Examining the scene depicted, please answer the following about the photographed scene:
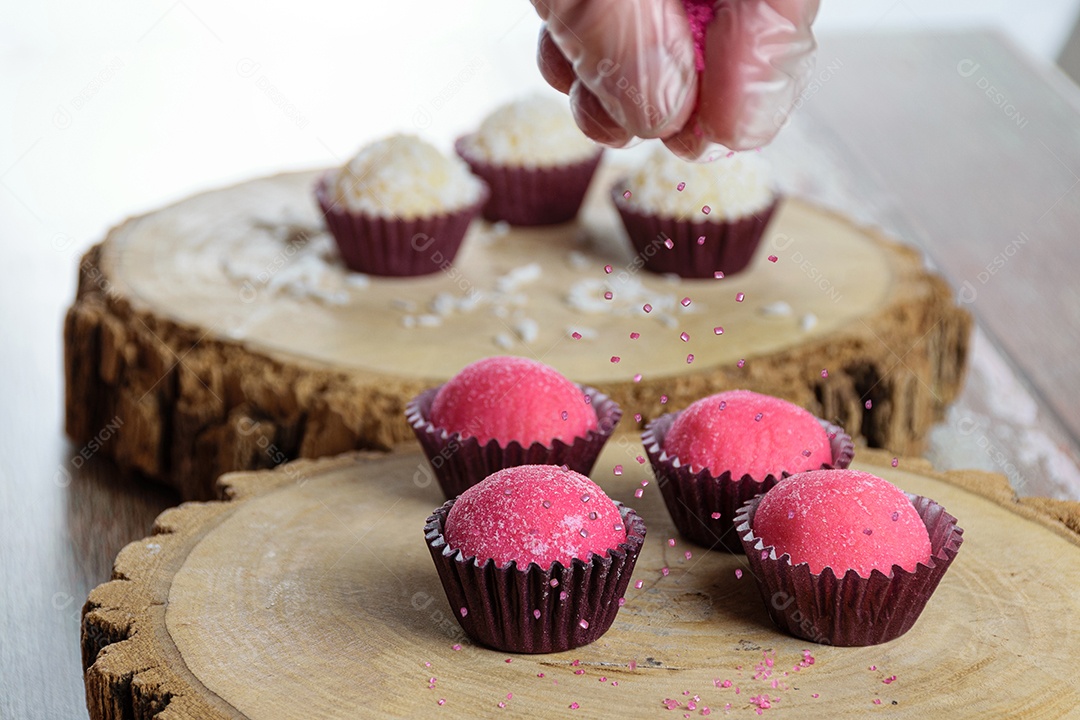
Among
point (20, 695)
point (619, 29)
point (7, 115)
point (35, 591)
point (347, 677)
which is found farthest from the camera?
point (7, 115)

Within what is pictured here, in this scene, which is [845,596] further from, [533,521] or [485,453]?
[485,453]

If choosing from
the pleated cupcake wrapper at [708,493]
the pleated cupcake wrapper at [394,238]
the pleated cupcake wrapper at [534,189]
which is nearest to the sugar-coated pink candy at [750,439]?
the pleated cupcake wrapper at [708,493]

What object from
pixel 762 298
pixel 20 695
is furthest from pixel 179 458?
pixel 762 298

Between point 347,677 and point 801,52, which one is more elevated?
point 801,52

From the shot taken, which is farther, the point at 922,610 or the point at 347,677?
the point at 922,610

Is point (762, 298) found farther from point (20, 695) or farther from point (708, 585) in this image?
point (20, 695)

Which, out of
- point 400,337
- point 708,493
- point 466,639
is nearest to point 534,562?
point 466,639

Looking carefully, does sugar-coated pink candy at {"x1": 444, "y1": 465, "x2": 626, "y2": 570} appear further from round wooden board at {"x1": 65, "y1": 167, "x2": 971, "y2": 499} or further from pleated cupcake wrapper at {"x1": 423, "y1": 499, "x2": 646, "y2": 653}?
round wooden board at {"x1": 65, "y1": 167, "x2": 971, "y2": 499}

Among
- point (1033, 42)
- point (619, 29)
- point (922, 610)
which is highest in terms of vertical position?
point (619, 29)
